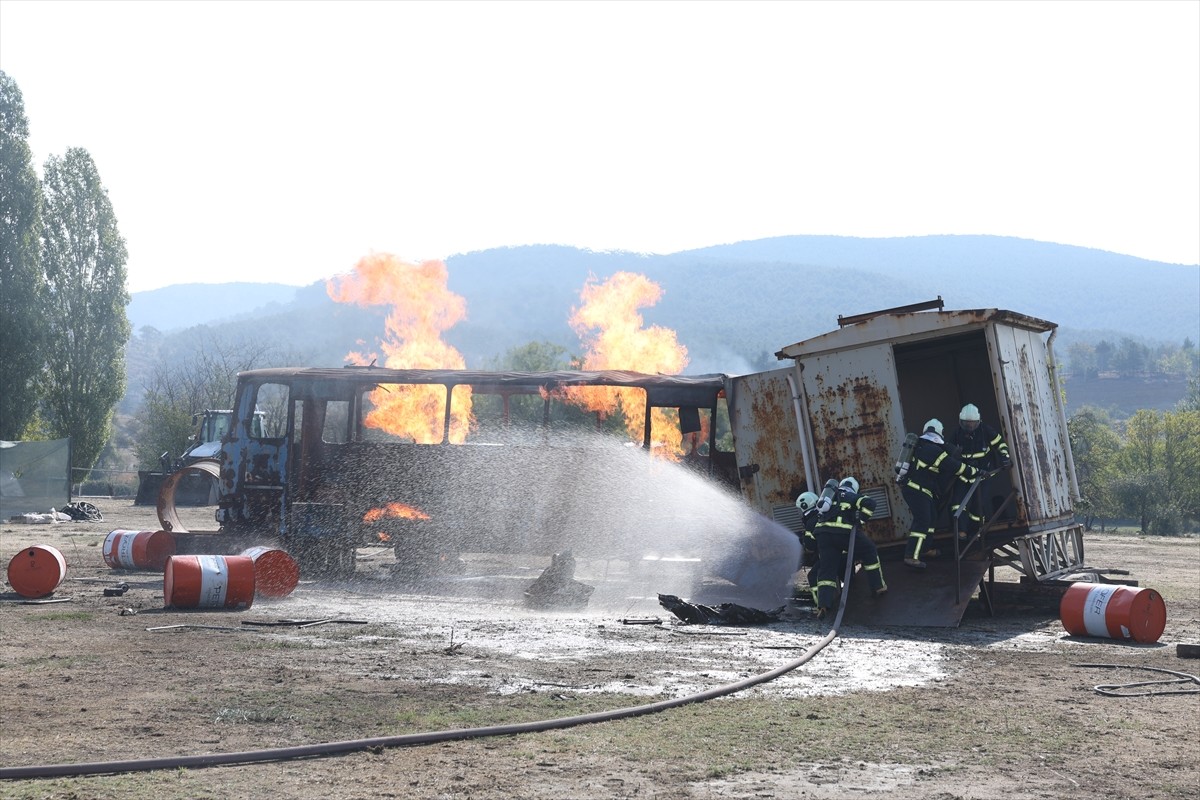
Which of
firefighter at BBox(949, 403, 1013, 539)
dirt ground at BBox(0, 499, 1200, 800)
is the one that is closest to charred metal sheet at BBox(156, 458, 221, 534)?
dirt ground at BBox(0, 499, 1200, 800)

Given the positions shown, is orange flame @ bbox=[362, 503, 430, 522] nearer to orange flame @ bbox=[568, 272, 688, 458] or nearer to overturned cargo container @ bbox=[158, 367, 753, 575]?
overturned cargo container @ bbox=[158, 367, 753, 575]

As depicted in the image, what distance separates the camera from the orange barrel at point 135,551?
18.4 m

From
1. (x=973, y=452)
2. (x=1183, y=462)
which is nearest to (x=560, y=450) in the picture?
(x=973, y=452)

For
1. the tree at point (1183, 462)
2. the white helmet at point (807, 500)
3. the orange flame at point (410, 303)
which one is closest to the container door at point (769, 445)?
the white helmet at point (807, 500)

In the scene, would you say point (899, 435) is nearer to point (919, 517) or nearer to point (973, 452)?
point (973, 452)

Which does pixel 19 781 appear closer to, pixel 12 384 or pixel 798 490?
pixel 798 490

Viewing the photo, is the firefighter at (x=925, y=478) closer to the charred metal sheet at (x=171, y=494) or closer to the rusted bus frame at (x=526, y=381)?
the rusted bus frame at (x=526, y=381)

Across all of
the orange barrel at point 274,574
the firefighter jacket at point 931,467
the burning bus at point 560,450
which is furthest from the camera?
the burning bus at point 560,450

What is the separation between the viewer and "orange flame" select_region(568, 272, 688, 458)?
1855 centimetres

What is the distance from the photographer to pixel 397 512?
60.2 feet

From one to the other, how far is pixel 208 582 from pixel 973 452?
939cm

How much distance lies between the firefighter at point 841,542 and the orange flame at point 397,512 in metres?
7.02

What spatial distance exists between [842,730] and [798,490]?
8.08m

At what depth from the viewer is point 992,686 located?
31.4ft
